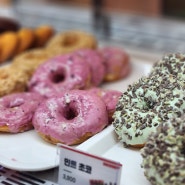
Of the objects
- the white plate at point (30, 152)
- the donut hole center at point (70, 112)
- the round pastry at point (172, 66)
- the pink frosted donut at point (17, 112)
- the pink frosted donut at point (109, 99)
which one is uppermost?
the round pastry at point (172, 66)

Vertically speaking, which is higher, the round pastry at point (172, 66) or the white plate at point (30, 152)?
the round pastry at point (172, 66)

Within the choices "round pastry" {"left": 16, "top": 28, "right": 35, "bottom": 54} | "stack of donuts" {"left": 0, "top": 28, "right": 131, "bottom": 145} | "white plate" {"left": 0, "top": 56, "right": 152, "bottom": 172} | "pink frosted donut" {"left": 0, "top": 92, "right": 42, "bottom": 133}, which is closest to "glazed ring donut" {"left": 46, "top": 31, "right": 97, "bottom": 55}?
"stack of donuts" {"left": 0, "top": 28, "right": 131, "bottom": 145}

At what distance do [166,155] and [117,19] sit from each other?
1.54 m

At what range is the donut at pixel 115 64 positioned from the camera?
1428mm

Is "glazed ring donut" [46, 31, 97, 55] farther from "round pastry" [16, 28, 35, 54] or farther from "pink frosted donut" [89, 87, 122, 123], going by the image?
"pink frosted donut" [89, 87, 122, 123]

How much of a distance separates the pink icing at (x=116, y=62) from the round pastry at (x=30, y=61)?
0.22 m

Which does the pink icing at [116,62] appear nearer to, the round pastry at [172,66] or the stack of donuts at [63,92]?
the stack of donuts at [63,92]

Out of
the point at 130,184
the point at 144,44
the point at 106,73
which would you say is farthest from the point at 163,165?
the point at 144,44

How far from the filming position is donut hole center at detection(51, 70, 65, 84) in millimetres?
1267

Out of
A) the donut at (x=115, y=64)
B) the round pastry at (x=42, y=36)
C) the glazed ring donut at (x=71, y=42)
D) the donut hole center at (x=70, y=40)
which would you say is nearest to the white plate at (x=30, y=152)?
the donut at (x=115, y=64)

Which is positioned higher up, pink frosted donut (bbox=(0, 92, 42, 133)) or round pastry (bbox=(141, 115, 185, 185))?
round pastry (bbox=(141, 115, 185, 185))

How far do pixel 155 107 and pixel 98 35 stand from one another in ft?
4.06

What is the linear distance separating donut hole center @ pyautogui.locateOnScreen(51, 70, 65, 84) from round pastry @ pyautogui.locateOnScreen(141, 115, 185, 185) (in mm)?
558

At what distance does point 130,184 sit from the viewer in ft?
2.68
